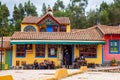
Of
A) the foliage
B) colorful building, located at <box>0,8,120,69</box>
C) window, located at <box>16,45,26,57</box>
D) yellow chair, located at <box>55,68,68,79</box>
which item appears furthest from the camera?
the foliage

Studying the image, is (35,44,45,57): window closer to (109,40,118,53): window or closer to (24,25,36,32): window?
(24,25,36,32): window

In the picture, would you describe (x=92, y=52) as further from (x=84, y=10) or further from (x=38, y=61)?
(x=84, y=10)

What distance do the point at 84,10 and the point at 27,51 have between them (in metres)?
44.6

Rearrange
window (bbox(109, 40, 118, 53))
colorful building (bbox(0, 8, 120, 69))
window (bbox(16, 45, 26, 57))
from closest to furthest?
colorful building (bbox(0, 8, 120, 69)) < window (bbox(16, 45, 26, 57)) < window (bbox(109, 40, 118, 53))

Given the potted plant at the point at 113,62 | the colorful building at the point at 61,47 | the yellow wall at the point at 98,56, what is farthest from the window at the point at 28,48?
the potted plant at the point at 113,62

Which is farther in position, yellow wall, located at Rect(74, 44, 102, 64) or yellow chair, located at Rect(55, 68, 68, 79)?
yellow wall, located at Rect(74, 44, 102, 64)

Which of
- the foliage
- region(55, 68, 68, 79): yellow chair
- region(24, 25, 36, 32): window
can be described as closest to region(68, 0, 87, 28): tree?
the foliage

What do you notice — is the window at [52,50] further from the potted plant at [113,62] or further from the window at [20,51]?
the potted plant at [113,62]

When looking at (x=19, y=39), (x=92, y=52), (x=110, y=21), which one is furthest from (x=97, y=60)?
(x=110, y=21)

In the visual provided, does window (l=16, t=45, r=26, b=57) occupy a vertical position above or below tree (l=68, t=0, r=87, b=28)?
below

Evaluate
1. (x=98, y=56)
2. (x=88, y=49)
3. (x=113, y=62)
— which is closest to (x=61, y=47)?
(x=88, y=49)

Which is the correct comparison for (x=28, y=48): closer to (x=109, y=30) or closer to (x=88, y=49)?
(x=88, y=49)

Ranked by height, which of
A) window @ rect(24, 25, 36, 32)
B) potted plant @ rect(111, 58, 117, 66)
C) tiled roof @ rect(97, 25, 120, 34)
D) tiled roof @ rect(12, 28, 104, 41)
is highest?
window @ rect(24, 25, 36, 32)

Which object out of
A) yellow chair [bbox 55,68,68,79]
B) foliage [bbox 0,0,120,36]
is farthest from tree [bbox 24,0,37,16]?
yellow chair [bbox 55,68,68,79]
